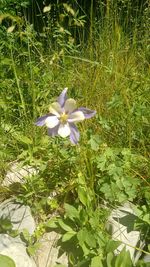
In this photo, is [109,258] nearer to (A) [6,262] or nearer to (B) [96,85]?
(A) [6,262]

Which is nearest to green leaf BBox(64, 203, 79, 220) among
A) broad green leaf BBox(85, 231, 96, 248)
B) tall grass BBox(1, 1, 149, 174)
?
broad green leaf BBox(85, 231, 96, 248)

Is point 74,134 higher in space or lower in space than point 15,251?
higher

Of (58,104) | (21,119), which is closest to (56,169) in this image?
(21,119)

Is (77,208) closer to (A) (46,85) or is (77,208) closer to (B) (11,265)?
(B) (11,265)

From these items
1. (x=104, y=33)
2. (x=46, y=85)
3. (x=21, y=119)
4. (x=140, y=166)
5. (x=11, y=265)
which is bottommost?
(x=11, y=265)

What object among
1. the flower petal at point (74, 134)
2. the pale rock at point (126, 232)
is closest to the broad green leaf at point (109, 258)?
the pale rock at point (126, 232)

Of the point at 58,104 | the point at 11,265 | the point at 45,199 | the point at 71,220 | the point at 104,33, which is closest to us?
the point at 58,104

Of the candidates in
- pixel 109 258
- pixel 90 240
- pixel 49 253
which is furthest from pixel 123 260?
pixel 49 253
